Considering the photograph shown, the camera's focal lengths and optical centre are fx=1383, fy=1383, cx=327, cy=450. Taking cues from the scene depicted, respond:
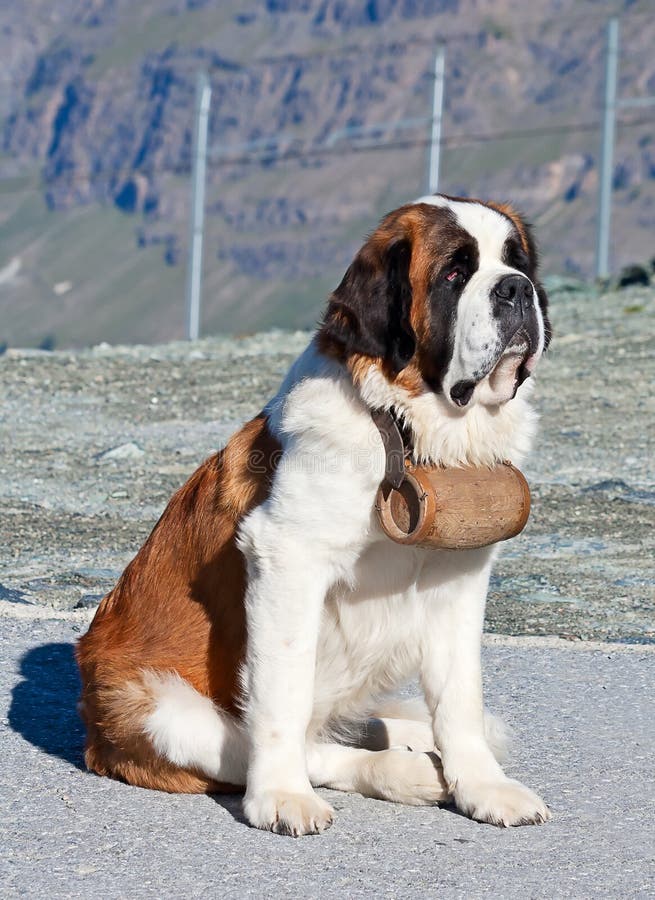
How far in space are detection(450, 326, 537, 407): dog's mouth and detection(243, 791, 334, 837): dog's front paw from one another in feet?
3.62

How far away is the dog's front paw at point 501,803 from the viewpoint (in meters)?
3.56

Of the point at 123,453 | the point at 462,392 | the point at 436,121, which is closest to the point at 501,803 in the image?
the point at 462,392

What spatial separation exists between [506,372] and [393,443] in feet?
1.23

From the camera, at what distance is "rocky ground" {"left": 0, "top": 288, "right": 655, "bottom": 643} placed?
623 cm

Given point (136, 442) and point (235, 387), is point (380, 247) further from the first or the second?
point (235, 387)

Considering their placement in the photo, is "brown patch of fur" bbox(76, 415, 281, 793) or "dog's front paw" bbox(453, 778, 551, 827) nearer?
"dog's front paw" bbox(453, 778, 551, 827)

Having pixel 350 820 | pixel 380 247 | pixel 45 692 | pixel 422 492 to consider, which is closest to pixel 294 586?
pixel 422 492

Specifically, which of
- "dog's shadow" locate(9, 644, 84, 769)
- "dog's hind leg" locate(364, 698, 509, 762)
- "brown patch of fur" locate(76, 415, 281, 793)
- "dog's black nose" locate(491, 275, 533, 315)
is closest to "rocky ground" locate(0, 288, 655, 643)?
"dog's shadow" locate(9, 644, 84, 769)

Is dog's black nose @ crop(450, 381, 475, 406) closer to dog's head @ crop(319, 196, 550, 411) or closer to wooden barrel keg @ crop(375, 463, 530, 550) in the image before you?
dog's head @ crop(319, 196, 550, 411)

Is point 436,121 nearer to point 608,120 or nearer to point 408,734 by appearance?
point 608,120

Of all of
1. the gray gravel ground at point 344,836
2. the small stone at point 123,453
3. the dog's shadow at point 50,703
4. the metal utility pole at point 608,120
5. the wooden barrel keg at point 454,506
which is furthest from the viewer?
the metal utility pole at point 608,120

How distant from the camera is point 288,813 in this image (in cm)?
346

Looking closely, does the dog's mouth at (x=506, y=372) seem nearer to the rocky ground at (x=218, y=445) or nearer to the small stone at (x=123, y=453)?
the rocky ground at (x=218, y=445)

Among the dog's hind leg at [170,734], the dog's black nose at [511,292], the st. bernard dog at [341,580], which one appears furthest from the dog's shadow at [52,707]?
the dog's black nose at [511,292]
